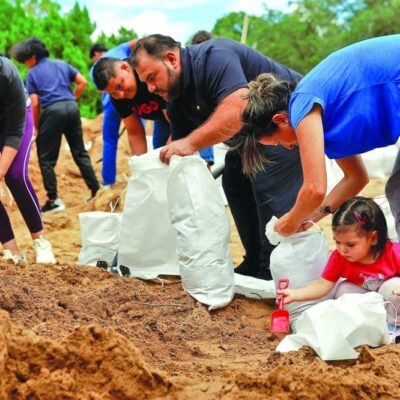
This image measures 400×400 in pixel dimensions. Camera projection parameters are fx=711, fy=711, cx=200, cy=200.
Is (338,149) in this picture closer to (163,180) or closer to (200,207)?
(200,207)

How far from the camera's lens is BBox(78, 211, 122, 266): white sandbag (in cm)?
447

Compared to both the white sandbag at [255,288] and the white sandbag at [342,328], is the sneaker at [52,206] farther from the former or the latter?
the white sandbag at [342,328]

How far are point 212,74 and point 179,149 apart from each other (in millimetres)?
439

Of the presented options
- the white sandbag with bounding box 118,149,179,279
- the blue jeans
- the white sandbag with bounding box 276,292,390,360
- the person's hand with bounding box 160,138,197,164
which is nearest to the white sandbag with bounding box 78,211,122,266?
the white sandbag with bounding box 118,149,179,279

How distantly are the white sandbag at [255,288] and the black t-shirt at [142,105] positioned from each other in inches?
50.4

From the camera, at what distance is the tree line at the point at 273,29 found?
12289 mm

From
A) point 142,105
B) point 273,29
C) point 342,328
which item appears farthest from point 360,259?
point 273,29

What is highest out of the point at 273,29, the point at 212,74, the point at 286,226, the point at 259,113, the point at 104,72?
the point at 259,113

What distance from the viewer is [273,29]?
1648 cm

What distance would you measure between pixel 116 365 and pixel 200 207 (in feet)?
5.70

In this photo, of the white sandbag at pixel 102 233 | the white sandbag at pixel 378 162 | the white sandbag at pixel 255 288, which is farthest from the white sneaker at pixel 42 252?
the white sandbag at pixel 378 162

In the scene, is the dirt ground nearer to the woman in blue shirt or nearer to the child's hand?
the child's hand

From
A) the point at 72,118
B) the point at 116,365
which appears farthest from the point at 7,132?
the point at 72,118

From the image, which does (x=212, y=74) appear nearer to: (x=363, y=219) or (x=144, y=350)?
(x=363, y=219)
